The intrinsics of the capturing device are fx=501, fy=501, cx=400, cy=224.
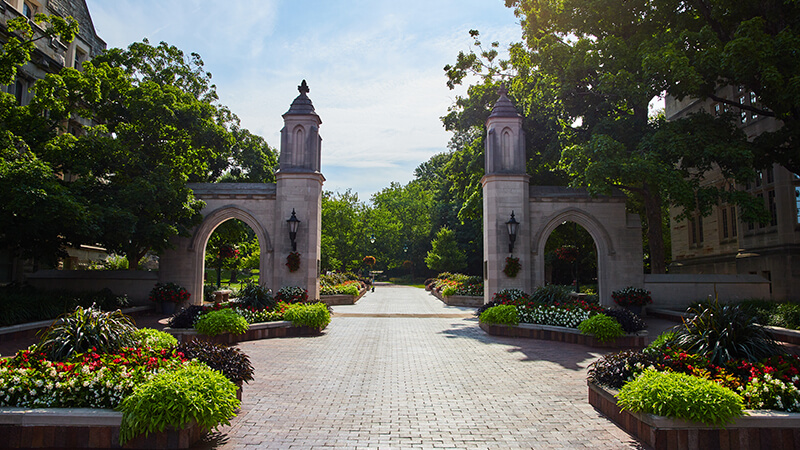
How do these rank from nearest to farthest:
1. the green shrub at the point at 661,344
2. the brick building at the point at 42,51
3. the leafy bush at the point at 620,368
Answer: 1. the leafy bush at the point at 620,368
2. the green shrub at the point at 661,344
3. the brick building at the point at 42,51

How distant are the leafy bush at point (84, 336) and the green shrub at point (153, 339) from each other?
0.67 ft

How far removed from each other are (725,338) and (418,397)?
424 cm

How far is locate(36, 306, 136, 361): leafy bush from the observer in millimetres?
6348

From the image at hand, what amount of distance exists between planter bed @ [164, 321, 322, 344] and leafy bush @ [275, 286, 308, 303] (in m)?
4.23

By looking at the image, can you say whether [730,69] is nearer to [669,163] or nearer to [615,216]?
[669,163]

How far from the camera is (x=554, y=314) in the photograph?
13586 mm

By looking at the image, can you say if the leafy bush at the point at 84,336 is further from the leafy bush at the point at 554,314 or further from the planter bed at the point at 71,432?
the leafy bush at the point at 554,314

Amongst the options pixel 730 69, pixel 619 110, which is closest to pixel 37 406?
pixel 730 69

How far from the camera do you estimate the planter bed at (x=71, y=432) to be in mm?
5043

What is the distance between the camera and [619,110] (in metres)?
20.2

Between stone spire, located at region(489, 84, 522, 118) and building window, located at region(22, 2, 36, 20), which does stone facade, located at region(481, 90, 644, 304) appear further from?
building window, located at region(22, 2, 36, 20)

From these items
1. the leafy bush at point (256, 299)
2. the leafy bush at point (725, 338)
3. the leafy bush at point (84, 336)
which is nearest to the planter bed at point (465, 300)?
the leafy bush at point (256, 299)

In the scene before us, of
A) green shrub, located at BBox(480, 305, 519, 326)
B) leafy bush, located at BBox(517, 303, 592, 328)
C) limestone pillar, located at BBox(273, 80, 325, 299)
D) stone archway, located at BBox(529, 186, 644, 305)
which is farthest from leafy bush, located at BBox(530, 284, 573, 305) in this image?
limestone pillar, located at BBox(273, 80, 325, 299)

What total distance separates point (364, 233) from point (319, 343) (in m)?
45.1
